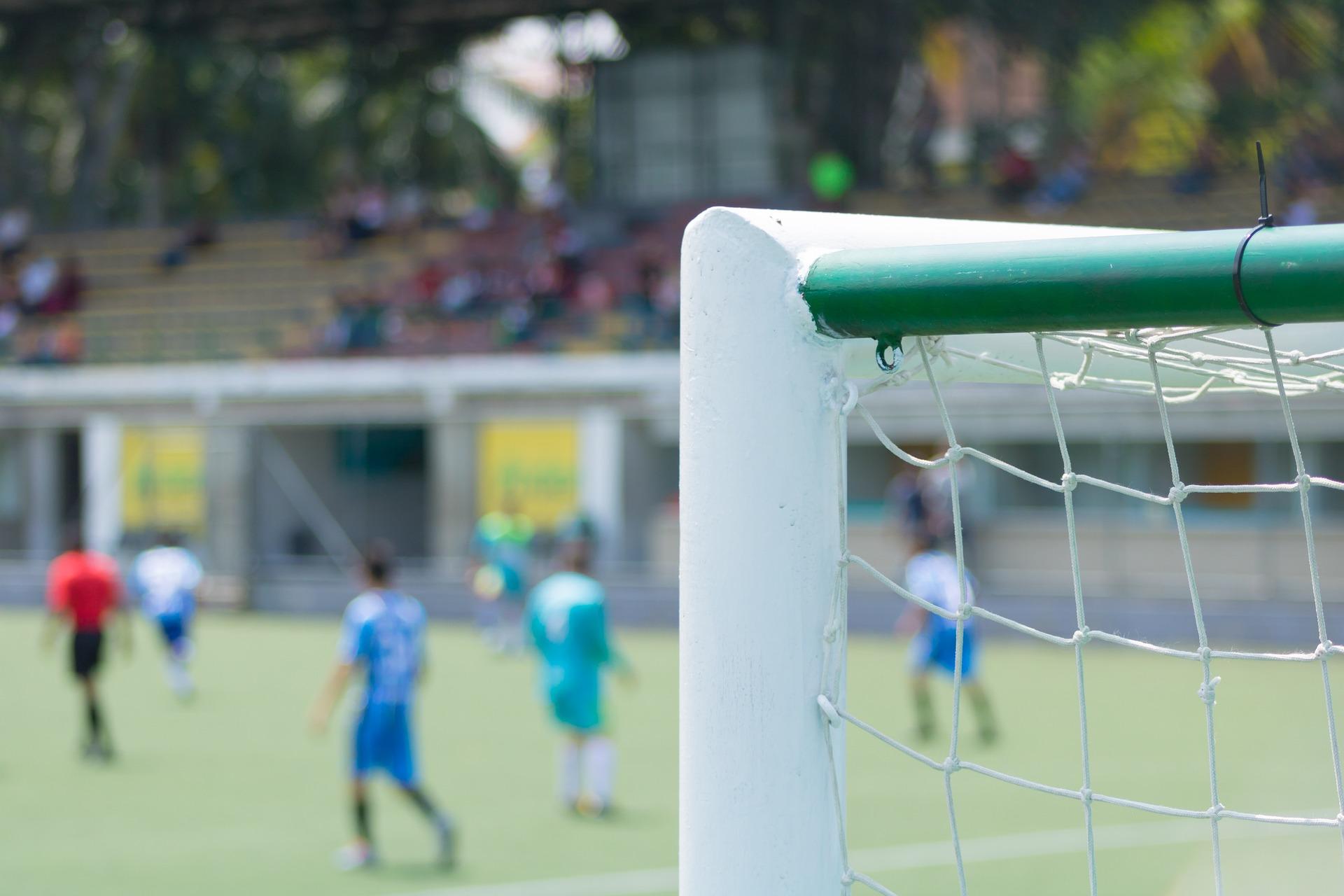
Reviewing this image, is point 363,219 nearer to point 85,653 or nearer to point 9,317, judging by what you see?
point 9,317

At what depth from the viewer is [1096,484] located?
292 centimetres

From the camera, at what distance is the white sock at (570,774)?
32.2 ft

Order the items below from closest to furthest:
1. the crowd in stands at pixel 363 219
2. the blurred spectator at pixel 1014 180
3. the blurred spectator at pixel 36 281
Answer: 1. the blurred spectator at pixel 1014 180
2. the blurred spectator at pixel 36 281
3. the crowd in stands at pixel 363 219

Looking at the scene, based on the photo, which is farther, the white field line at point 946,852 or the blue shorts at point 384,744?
the blue shorts at point 384,744

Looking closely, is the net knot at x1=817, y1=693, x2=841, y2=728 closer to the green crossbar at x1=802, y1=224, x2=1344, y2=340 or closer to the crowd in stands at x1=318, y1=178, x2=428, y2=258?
the green crossbar at x1=802, y1=224, x2=1344, y2=340

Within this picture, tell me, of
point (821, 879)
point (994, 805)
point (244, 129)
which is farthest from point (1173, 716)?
point (244, 129)

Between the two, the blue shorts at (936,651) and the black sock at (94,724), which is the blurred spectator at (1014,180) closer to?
the blue shorts at (936,651)

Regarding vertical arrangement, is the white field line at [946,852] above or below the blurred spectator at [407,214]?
below

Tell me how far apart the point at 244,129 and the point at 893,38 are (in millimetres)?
16011

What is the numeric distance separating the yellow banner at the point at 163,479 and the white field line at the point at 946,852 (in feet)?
51.2

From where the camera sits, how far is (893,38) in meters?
28.2

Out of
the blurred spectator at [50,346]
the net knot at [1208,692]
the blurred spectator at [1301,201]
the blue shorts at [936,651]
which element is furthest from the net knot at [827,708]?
the blurred spectator at [50,346]

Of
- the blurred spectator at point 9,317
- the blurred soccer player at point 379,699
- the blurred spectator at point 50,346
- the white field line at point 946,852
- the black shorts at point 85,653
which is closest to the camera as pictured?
the white field line at point 946,852

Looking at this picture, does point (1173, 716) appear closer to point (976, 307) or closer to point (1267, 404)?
point (1267, 404)
